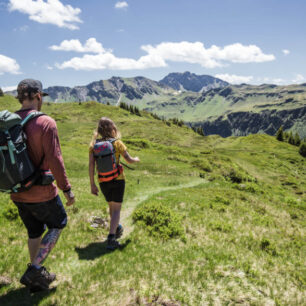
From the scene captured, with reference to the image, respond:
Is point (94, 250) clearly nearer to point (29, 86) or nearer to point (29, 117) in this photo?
point (29, 117)

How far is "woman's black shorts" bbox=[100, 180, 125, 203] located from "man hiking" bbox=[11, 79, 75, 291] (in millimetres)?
2075

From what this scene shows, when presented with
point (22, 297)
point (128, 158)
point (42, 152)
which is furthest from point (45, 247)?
point (128, 158)

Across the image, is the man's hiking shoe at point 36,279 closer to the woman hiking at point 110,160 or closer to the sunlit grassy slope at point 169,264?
the sunlit grassy slope at point 169,264

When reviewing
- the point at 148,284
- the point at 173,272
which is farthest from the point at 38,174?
the point at 173,272

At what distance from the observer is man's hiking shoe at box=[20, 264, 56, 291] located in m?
4.76

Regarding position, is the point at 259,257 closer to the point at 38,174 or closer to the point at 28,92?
the point at 38,174

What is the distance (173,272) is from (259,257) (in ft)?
11.9

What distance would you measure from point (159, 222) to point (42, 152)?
6.18 meters

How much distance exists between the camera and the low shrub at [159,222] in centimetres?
883

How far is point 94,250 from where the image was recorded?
7234 millimetres

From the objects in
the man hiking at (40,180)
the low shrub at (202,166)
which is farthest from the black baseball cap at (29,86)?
the low shrub at (202,166)

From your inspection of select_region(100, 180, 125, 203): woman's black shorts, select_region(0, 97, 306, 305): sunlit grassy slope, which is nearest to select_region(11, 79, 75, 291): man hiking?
select_region(0, 97, 306, 305): sunlit grassy slope

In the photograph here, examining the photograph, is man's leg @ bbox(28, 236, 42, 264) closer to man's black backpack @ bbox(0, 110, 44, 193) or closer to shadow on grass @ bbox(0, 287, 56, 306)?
shadow on grass @ bbox(0, 287, 56, 306)

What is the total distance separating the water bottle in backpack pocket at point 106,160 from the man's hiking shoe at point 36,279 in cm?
288
